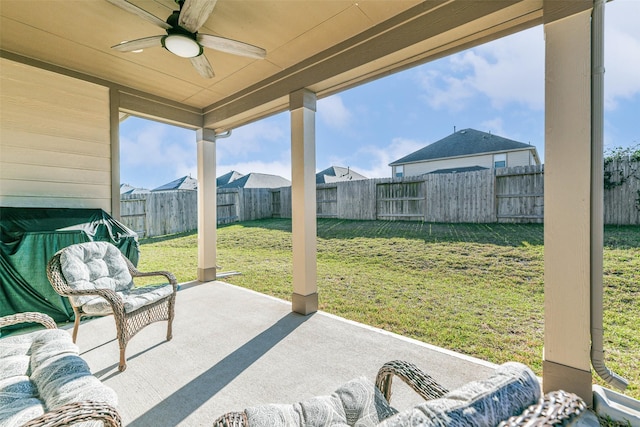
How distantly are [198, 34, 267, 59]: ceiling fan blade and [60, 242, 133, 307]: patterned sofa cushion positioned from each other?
7.41 ft

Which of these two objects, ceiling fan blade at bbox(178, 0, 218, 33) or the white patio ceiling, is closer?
ceiling fan blade at bbox(178, 0, 218, 33)

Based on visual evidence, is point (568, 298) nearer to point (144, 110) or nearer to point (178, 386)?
point (178, 386)

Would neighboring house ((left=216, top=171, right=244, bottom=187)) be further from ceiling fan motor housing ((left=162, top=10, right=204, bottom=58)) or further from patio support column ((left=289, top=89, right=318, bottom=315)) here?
ceiling fan motor housing ((left=162, top=10, right=204, bottom=58))

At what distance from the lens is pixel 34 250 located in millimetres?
3000

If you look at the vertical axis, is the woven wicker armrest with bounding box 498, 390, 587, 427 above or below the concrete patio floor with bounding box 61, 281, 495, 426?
above

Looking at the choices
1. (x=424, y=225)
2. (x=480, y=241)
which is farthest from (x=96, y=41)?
(x=424, y=225)

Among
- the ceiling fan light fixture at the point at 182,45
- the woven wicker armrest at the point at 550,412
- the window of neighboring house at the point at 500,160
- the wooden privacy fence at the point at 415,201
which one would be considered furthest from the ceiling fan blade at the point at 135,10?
the window of neighboring house at the point at 500,160

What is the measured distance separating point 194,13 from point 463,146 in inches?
561

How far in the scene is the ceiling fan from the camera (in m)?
1.99

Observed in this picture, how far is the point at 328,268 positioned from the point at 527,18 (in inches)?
172

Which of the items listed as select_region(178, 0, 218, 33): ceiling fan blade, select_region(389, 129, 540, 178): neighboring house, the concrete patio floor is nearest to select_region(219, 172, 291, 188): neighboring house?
select_region(389, 129, 540, 178): neighboring house

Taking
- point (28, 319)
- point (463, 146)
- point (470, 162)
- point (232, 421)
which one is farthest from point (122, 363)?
point (463, 146)

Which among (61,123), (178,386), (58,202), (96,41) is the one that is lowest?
(178,386)

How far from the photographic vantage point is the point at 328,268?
5.43 metres
